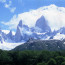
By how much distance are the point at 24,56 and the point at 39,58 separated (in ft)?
34.8

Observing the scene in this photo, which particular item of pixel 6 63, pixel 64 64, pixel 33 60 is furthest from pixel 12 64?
pixel 64 64

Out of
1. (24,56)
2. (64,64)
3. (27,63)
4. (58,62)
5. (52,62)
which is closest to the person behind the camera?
(64,64)

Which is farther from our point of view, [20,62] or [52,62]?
[20,62]

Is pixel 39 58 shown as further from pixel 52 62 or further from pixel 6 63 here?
pixel 52 62

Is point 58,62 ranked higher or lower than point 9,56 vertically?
lower

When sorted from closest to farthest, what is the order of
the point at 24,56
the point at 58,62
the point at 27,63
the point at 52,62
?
1. the point at 52,62
2. the point at 58,62
3. the point at 27,63
4. the point at 24,56

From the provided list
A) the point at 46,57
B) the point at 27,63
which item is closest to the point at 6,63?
the point at 27,63

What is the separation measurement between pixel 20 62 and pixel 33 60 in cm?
889

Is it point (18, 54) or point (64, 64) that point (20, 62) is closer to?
point (18, 54)

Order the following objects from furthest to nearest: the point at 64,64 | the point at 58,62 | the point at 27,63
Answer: the point at 27,63
the point at 58,62
the point at 64,64

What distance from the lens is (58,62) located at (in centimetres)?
10712

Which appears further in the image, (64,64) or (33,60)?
(33,60)

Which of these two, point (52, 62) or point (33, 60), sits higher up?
point (33, 60)

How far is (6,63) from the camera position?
130625mm
